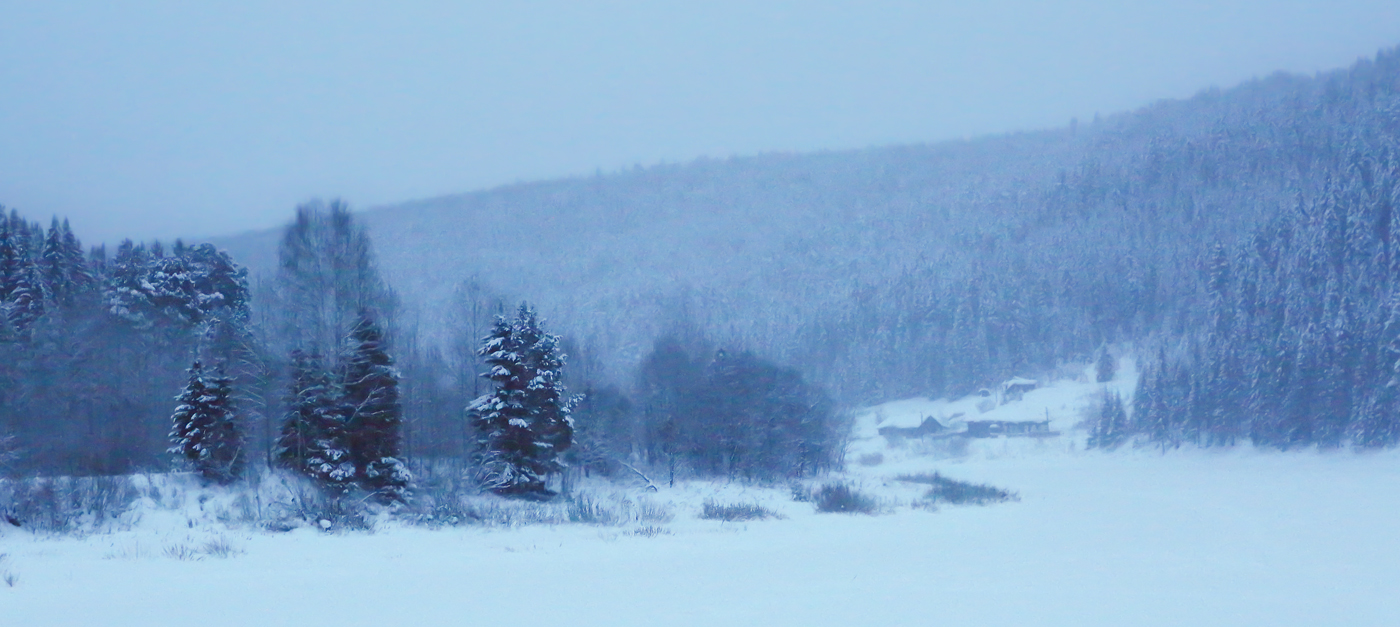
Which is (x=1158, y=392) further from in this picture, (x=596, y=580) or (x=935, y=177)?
(x=935, y=177)

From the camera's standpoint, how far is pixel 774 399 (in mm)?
49969

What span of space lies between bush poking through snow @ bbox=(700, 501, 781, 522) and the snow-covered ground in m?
0.75

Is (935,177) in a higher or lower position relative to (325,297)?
higher

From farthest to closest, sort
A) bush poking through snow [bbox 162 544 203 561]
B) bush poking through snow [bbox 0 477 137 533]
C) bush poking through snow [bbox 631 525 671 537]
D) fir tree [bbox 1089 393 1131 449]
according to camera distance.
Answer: fir tree [bbox 1089 393 1131 449] < bush poking through snow [bbox 631 525 671 537] < bush poking through snow [bbox 0 477 137 533] < bush poking through snow [bbox 162 544 203 561]

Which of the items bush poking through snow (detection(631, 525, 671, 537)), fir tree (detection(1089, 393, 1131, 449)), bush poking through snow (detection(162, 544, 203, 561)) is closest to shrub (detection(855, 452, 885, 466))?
fir tree (detection(1089, 393, 1131, 449))

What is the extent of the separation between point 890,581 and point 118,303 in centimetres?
3529

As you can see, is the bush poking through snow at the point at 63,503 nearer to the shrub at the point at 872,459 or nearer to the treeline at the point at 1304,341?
the treeline at the point at 1304,341

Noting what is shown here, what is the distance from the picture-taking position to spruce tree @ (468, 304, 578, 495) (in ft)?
101

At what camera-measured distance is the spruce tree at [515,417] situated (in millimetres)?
30656

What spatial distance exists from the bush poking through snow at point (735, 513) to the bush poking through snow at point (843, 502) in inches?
103

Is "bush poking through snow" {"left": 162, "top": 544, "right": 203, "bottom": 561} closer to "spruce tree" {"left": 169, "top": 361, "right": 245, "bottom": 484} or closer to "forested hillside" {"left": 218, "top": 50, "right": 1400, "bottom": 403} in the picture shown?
"spruce tree" {"left": 169, "top": 361, "right": 245, "bottom": 484}

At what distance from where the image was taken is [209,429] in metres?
27.4

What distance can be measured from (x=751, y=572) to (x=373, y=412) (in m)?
16.5

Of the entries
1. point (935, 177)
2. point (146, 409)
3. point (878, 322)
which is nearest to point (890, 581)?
point (146, 409)
